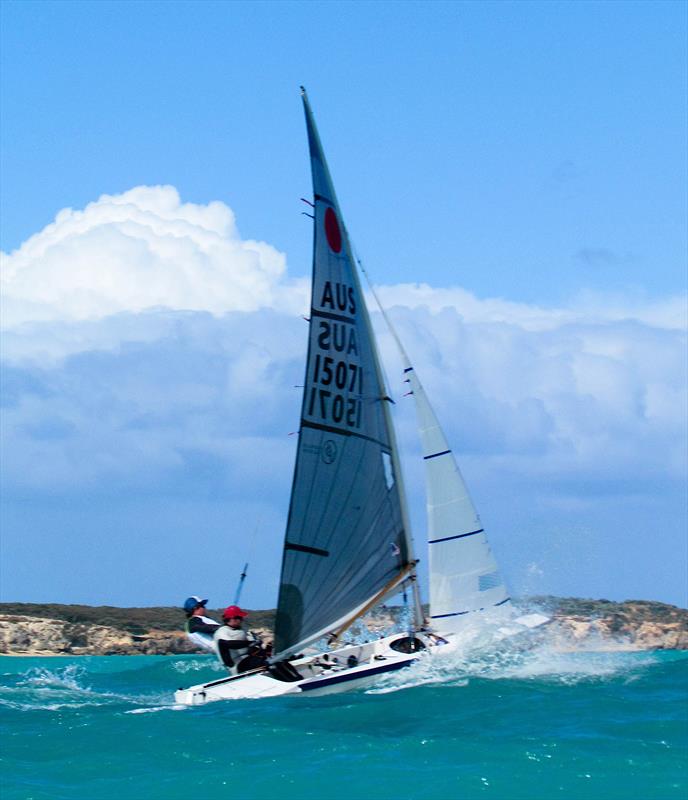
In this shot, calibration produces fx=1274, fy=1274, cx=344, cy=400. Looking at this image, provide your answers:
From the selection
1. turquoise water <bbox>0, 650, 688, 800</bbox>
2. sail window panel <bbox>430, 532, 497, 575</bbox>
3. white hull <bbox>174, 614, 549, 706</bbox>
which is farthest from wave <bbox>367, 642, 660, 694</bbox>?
sail window panel <bbox>430, 532, 497, 575</bbox>

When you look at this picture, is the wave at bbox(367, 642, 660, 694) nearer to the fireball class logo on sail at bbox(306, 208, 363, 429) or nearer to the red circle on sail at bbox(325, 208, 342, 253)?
the fireball class logo on sail at bbox(306, 208, 363, 429)

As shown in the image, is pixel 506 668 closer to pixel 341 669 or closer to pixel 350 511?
pixel 341 669

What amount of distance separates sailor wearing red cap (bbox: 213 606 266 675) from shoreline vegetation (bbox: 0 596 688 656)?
15.0 meters

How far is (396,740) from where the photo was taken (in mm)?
19219

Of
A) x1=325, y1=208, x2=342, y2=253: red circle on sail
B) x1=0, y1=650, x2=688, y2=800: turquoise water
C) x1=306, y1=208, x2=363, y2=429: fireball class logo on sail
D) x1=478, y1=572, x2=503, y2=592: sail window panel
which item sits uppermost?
x1=325, y1=208, x2=342, y2=253: red circle on sail

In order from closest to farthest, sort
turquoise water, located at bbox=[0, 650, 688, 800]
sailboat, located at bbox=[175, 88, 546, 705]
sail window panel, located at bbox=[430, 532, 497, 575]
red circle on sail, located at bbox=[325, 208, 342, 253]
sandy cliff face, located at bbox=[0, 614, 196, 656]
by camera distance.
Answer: turquoise water, located at bbox=[0, 650, 688, 800], sailboat, located at bbox=[175, 88, 546, 705], sail window panel, located at bbox=[430, 532, 497, 575], red circle on sail, located at bbox=[325, 208, 342, 253], sandy cliff face, located at bbox=[0, 614, 196, 656]

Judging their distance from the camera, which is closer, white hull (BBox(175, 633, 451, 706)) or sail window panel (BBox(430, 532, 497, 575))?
white hull (BBox(175, 633, 451, 706))

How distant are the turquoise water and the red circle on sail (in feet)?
30.8

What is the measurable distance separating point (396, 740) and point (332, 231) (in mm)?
12753

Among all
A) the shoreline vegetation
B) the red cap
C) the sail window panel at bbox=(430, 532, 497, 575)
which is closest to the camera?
the red cap

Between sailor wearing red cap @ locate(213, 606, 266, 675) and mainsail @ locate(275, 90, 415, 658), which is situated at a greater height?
mainsail @ locate(275, 90, 415, 658)

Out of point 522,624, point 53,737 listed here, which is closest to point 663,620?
point 522,624

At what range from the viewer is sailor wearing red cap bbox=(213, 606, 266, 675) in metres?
26.7

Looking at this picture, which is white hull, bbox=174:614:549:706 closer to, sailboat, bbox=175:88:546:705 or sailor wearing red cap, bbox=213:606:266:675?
sailboat, bbox=175:88:546:705
